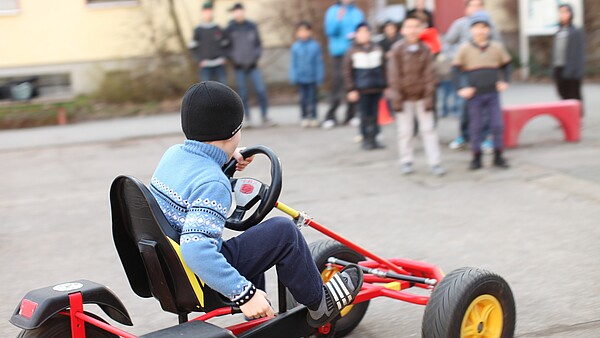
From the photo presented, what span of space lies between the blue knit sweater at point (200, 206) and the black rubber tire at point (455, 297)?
0.96 metres

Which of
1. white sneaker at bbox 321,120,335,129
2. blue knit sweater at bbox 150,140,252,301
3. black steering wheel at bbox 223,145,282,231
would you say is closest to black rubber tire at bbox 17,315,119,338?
blue knit sweater at bbox 150,140,252,301

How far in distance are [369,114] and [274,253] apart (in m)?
6.96

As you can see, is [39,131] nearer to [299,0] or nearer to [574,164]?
[299,0]

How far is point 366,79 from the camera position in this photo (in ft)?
33.7

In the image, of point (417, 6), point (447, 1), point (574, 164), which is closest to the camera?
point (574, 164)

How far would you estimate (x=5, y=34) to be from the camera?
1644cm

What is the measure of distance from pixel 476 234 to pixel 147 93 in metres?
10.3

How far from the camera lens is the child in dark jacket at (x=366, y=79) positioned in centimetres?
1021

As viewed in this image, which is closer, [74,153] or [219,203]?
[219,203]

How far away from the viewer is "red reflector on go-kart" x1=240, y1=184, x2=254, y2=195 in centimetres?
381

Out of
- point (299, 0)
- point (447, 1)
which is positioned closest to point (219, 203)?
point (447, 1)

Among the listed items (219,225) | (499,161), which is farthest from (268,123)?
(219,225)

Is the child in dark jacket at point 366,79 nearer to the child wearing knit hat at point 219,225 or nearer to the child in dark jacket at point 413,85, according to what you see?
the child in dark jacket at point 413,85

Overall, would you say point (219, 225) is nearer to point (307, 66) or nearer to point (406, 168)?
point (406, 168)
